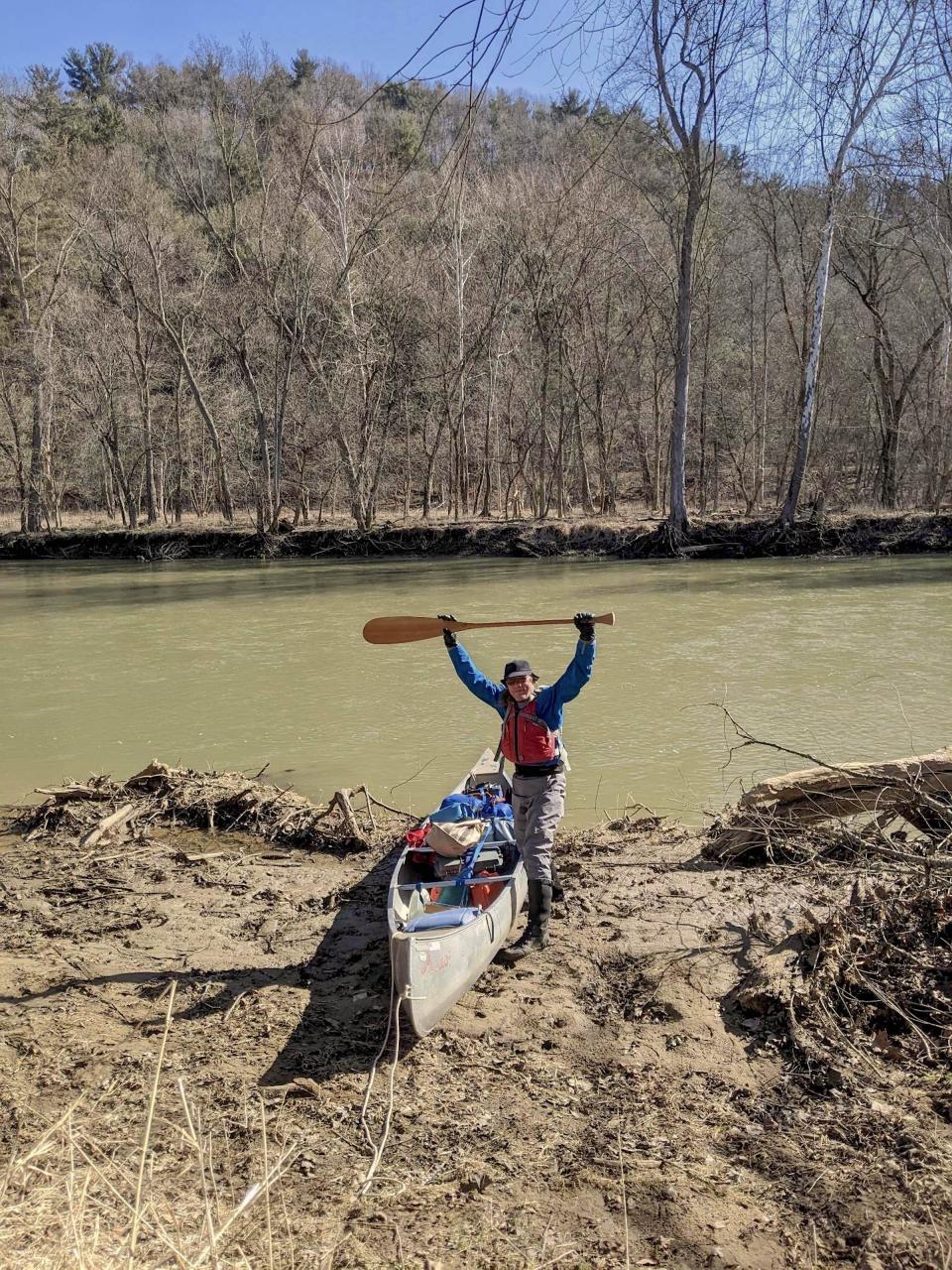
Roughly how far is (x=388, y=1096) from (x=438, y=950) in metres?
0.56

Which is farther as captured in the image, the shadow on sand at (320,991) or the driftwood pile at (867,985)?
the shadow on sand at (320,991)

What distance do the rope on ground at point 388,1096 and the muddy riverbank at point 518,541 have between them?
20347 millimetres

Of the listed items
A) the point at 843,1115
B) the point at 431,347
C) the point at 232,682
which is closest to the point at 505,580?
the point at 232,682

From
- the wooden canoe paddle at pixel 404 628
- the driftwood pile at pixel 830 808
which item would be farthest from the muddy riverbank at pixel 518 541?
the driftwood pile at pixel 830 808

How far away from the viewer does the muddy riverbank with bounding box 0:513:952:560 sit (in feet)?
75.4

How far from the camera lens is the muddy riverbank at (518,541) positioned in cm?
2298

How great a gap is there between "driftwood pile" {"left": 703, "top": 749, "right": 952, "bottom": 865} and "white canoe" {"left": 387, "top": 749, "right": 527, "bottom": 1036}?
4.30 feet

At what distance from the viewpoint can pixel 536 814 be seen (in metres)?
4.88

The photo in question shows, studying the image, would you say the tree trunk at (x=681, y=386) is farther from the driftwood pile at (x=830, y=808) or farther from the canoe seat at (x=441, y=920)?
the canoe seat at (x=441, y=920)

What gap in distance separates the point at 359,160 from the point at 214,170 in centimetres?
592

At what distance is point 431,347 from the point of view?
2927cm

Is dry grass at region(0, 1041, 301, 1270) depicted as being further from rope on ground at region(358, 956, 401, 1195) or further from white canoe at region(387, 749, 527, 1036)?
white canoe at region(387, 749, 527, 1036)

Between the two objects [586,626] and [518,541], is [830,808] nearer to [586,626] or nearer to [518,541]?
[586,626]

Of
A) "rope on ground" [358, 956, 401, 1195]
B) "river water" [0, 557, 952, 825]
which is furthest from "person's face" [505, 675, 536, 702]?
"river water" [0, 557, 952, 825]
